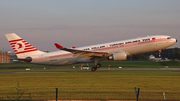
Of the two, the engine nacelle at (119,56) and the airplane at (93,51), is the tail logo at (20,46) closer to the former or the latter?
the airplane at (93,51)

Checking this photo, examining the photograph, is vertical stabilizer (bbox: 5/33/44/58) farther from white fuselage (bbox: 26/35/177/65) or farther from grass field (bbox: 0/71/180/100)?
grass field (bbox: 0/71/180/100)

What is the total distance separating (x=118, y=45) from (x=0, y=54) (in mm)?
123288

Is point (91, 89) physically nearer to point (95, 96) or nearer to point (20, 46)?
point (95, 96)

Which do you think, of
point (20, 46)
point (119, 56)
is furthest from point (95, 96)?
point (20, 46)

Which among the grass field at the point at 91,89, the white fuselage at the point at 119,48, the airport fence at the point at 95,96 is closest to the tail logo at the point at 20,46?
the white fuselage at the point at 119,48

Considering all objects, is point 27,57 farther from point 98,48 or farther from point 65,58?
point 98,48

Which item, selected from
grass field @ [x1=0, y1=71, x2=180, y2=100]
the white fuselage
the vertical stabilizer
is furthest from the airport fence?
the vertical stabilizer

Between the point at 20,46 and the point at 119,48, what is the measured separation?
1900cm

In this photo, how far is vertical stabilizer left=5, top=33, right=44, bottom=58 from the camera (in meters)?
40.3

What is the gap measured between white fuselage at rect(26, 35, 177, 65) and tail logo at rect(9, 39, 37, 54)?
6.29 ft

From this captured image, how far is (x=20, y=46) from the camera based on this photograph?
40750mm

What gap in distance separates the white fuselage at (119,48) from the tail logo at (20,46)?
1.92 metres

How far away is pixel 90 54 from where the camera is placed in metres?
38.2

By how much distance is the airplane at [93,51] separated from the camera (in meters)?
37.1
